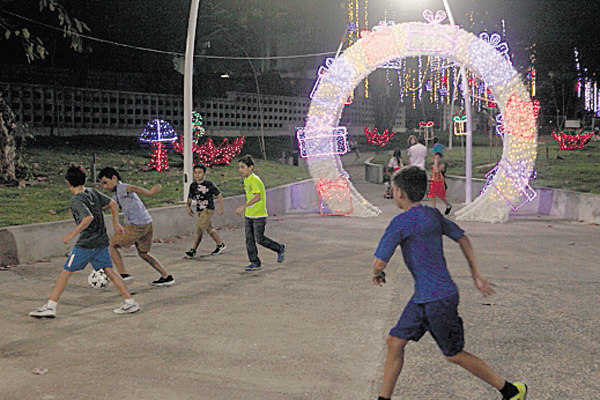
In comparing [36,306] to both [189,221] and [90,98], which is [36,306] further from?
[90,98]

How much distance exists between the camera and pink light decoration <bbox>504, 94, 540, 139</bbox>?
15.6 metres

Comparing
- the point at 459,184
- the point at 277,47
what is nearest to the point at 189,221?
the point at 459,184

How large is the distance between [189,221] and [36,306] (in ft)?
21.0

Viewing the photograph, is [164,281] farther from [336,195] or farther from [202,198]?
[336,195]

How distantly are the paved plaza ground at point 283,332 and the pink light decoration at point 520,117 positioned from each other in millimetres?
5526

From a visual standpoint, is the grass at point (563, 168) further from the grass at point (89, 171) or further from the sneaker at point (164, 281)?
the sneaker at point (164, 281)

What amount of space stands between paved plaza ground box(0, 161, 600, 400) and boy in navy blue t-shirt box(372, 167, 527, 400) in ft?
1.96

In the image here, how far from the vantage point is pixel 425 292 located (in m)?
4.07

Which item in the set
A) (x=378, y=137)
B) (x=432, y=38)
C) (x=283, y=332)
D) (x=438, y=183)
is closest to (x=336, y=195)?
(x=438, y=183)

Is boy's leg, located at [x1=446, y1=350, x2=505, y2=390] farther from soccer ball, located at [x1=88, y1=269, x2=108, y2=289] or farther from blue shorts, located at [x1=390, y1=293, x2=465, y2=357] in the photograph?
soccer ball, located at [x1=88, y1=269, x2=108, y2=289]

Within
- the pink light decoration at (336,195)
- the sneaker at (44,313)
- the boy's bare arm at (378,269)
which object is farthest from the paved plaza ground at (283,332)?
the pink light decoration at (336,195)

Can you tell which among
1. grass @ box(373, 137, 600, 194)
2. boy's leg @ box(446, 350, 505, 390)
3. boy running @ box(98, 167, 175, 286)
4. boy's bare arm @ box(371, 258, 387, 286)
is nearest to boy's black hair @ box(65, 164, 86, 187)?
boy running @ box(98, 167, 175, 286)

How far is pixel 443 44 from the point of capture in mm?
16031

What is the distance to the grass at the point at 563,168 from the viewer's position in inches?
824
